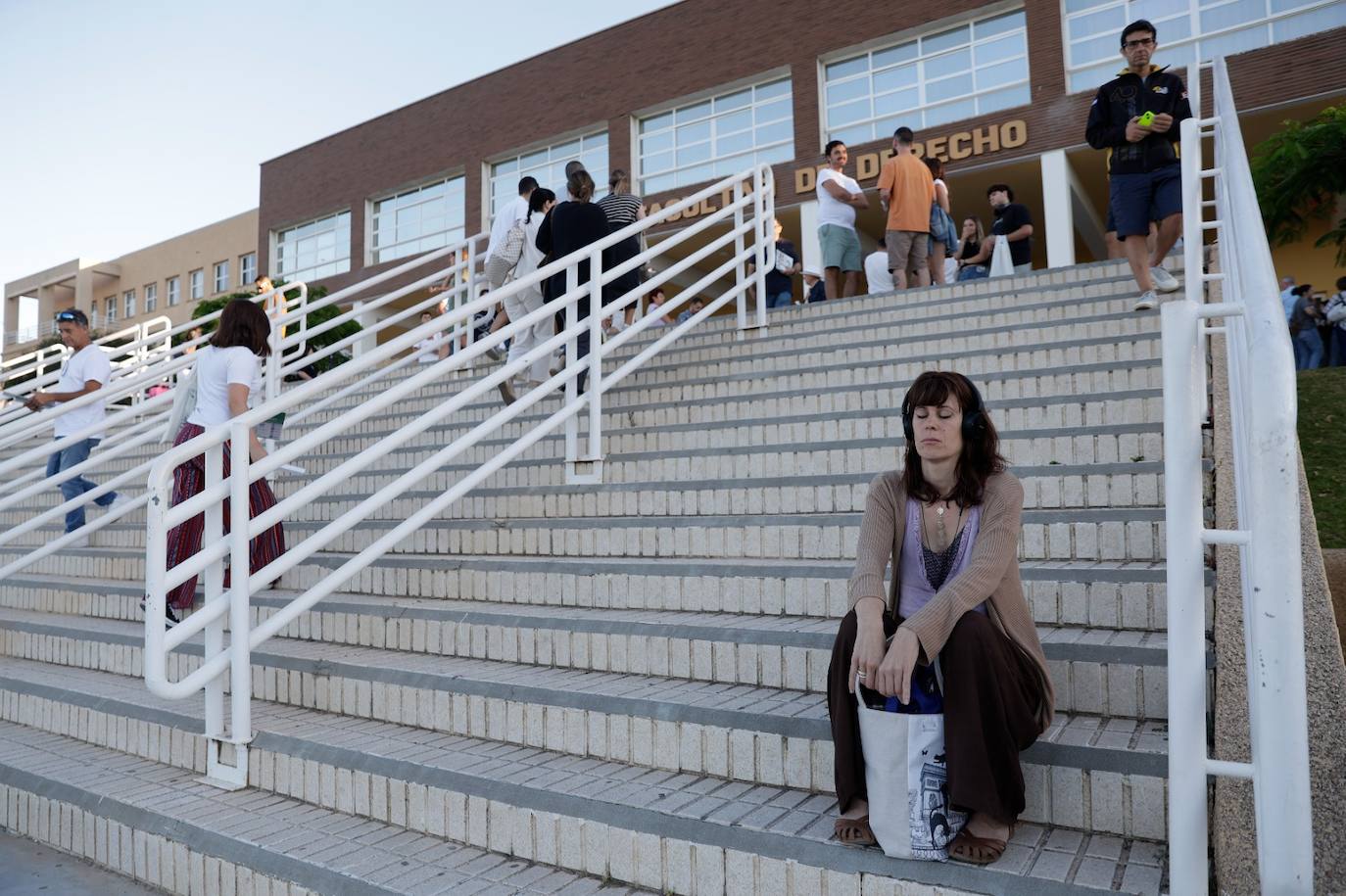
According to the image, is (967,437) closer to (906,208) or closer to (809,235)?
(906,208)

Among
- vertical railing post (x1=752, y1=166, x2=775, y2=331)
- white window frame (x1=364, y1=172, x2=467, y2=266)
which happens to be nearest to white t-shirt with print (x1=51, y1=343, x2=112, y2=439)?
vertical railing post (x1=752, y1=166, x2=775, y2=331)

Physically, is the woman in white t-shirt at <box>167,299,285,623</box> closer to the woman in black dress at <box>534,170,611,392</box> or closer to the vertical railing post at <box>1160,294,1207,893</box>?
the woman in black dress at <box>534,170,611,392</box>

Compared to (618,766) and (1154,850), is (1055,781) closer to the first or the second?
(1154,850)

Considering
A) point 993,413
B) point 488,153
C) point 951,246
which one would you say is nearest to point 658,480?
point 993,413

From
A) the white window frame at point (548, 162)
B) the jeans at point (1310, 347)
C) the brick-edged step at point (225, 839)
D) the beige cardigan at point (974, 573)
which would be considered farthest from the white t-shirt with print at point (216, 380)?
the white window frame at point (548, 162)

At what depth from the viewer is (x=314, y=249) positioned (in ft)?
91.9

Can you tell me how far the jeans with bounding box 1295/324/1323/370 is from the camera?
36.8ft

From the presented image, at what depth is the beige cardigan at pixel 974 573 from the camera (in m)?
2.26

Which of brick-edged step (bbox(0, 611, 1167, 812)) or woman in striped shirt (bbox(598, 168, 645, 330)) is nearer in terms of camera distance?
brick-edged step (bbox(0, 611, 1167, 812))

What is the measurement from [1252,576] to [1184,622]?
0.29 metres

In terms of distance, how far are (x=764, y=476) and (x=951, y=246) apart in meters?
5.55

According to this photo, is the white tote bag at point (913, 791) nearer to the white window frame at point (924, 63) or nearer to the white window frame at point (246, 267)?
the white window frame at point (924, 63)

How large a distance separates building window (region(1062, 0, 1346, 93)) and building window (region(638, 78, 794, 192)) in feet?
17.7

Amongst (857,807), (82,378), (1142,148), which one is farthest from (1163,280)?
(82,378)
